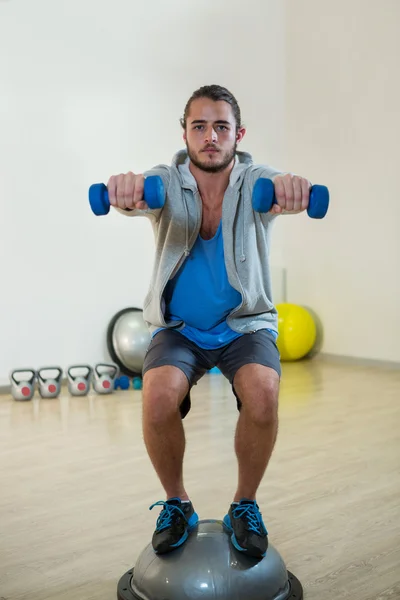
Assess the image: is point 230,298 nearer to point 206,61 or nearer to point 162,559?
point 162,559

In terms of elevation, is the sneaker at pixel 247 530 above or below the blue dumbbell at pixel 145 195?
below

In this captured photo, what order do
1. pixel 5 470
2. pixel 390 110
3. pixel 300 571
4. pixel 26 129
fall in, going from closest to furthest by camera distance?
pixel 300 571
pixel 5 470
pixel 26 129
pixel 390 110

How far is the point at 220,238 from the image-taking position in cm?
222

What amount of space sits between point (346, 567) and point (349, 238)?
426cm

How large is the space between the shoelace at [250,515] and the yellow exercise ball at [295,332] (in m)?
4.06

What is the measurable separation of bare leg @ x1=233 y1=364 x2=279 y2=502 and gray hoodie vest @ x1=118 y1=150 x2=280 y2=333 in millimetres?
182

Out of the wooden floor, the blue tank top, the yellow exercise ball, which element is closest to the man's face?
the blue tank top

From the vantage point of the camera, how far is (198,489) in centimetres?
289

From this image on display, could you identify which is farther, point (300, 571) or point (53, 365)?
point (53, 365)

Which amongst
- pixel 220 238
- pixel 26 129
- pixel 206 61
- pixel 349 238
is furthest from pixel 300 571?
pixel 206 61

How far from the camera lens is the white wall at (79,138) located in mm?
5039

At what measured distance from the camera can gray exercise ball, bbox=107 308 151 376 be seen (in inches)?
206

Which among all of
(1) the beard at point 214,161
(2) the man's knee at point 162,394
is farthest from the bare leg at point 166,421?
(1) the beard at point 214,161

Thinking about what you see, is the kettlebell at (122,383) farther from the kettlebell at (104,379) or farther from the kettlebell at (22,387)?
the kettlebell at (22,387)
